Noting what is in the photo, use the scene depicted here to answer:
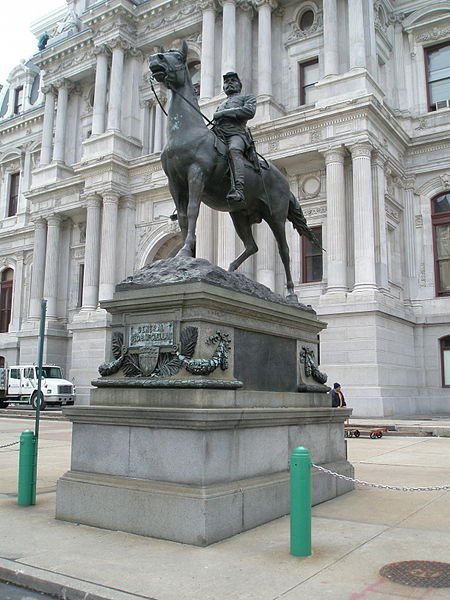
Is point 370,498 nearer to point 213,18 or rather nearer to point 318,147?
point 318,147

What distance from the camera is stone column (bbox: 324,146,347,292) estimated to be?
1090 inches

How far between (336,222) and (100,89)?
1996 cm

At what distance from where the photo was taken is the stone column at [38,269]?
4071 centimetres

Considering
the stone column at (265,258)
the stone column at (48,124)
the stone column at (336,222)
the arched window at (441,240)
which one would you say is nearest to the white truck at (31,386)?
the stone column at (265,258)

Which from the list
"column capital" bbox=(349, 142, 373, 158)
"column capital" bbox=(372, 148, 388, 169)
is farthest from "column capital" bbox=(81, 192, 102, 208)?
"column capital" bbox=(372, 148, 388, 169)

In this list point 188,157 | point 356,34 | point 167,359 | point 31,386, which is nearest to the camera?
point 167,359

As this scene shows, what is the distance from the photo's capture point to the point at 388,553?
5.51m

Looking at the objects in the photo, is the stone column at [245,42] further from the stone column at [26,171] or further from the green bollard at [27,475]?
the green bollard at [27,475]

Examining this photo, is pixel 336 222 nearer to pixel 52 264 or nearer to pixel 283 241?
pixel 283 241

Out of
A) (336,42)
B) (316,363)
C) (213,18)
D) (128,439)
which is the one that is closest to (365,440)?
(316,363)

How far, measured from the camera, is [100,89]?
129ft

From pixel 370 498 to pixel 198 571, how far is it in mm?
3963

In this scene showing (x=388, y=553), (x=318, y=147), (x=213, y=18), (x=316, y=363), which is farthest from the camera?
(x=213, y=18)

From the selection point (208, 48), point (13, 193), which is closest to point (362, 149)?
point (208, 48)
